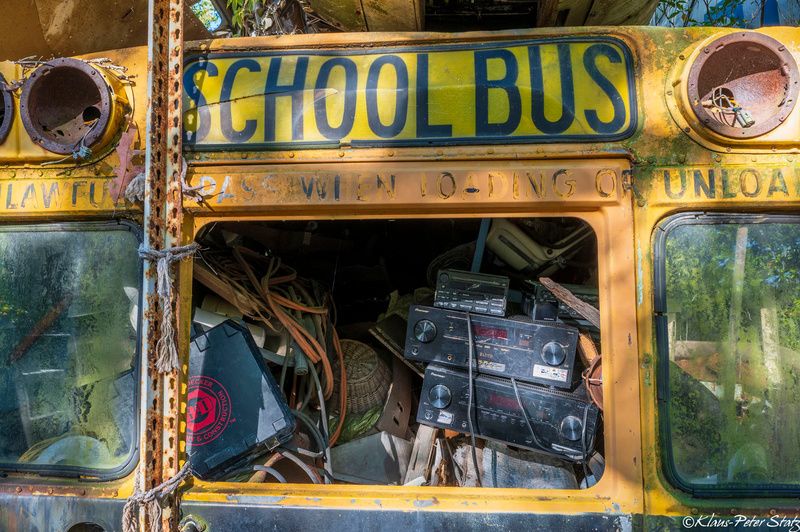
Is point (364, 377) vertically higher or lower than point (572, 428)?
higher

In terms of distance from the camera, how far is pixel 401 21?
2.75 meters

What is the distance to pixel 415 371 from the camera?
3213 mm

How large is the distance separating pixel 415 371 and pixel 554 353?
84 centimetres

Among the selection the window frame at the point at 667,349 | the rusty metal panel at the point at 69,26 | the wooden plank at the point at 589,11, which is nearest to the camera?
the window frame at the point at 667,349

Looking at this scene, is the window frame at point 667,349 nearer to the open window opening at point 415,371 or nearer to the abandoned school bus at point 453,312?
the abandoned school bus at point 453,312

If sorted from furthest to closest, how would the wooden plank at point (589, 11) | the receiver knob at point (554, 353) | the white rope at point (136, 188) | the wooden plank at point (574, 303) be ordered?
the wooden plank at point (589, 11) < the receiver knob at point (554, 353) < the wooden plank at point (574, 303) < the white rope at point (136, 188)

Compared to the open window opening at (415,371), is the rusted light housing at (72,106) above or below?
above

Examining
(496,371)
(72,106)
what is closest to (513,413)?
(496,371)

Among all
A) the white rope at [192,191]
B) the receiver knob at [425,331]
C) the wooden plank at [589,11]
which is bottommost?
the receiver knob at [425,331]

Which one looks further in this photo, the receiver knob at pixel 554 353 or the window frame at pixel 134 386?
the receiver knob at pixel 554 353

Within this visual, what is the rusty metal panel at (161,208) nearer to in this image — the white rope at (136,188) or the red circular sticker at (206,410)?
the white rope at (136,188)

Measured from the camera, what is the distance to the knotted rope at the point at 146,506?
2.15 meters

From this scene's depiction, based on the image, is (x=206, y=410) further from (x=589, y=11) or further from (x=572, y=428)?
(x=589, y=11)

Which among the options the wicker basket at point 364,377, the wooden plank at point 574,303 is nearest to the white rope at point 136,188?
the wicker basket at point 364,377
